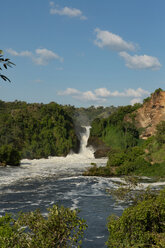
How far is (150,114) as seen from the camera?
93188 mm

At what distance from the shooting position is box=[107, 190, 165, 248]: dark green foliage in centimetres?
1516

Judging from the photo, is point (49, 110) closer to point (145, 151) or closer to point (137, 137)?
point (137, 137)

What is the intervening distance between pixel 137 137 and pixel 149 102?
1248 centimetres

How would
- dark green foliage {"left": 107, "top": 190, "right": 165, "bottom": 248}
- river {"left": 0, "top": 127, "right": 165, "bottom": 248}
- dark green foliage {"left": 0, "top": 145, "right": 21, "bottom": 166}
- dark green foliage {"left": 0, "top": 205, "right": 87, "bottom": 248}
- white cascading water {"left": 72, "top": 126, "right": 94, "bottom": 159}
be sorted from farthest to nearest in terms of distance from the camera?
white cascading water {"left": 72, "top": 126, "right": 94, "bottom": 159}, dark green foliage {"left": 0, "top": 145, "right": 21, "bottom": 166}, river {"left": 0, "top": 127, "right": 165, "bottom": 248}, dark green foliage {"left": 107, "top": 190, "right": 165, "bottom": 248}, dark green foliage {"left": 0, "top": 205, "right": 87, "bottom": 248}

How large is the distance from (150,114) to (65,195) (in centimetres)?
6361

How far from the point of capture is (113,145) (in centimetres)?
9038

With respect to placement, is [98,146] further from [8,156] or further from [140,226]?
[140,226]

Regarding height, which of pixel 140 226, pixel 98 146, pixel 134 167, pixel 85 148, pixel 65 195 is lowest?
pixel 65 195

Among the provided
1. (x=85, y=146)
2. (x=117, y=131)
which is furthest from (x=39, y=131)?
(x=117, y=131)

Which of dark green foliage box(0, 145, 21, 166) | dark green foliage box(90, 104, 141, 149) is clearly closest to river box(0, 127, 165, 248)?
dark green foliage box(0, 145, 21, 166)

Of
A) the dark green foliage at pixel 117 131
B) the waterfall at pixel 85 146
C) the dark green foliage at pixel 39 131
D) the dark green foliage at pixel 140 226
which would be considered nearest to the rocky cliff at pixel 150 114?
the dark green foliage at pixel 117 131

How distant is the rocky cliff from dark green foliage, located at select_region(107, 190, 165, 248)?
2893 inches

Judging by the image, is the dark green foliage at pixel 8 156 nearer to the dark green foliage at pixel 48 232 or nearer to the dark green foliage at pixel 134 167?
the dark green foliage at pixel 134 167

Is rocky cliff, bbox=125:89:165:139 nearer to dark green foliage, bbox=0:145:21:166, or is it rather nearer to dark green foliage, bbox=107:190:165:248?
dark green foliage, bbox=0:145:21:166
